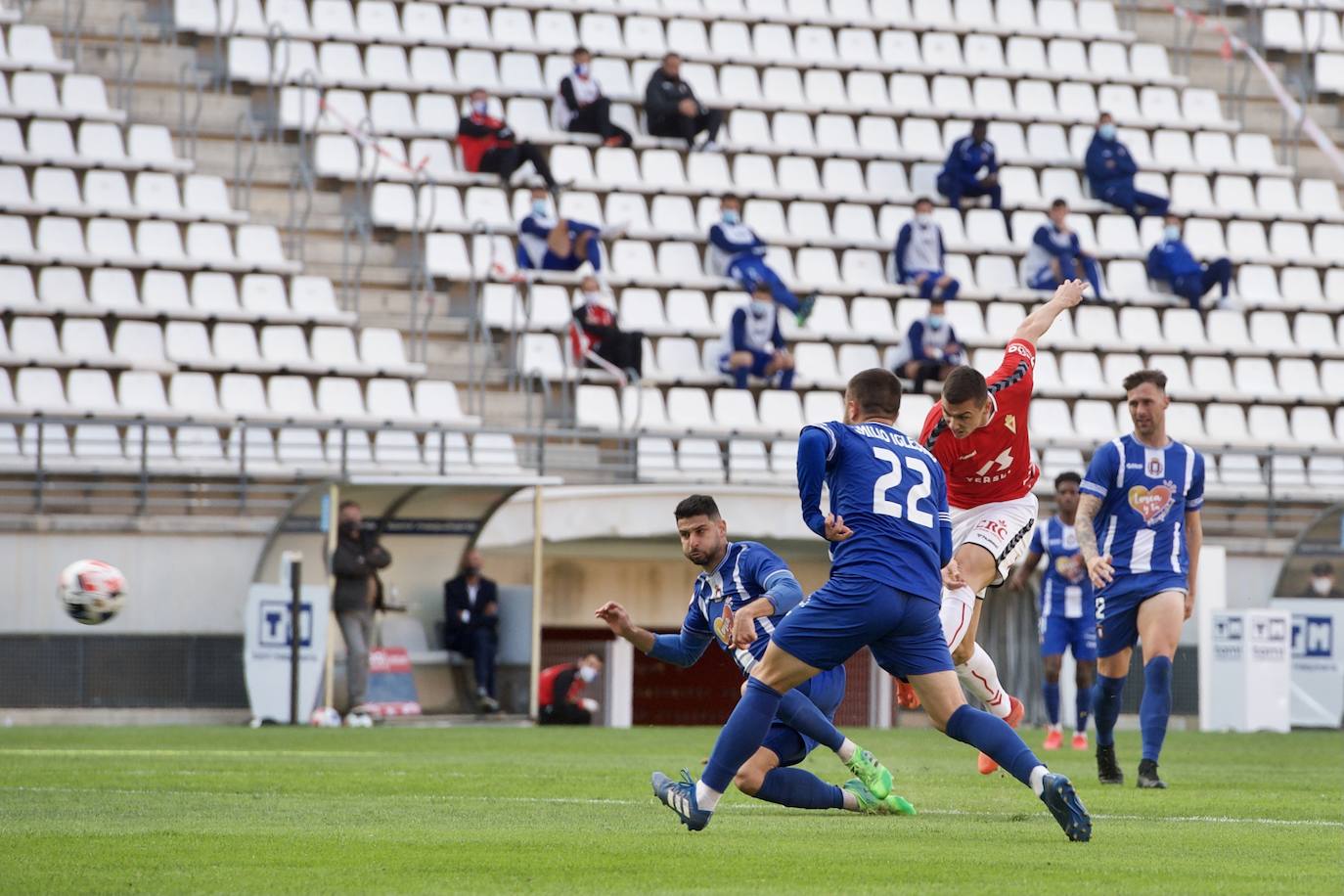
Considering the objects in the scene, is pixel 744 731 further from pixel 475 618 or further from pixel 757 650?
pixel 475 618

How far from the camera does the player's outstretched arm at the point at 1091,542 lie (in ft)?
35.9

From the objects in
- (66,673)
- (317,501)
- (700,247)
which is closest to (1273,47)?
(700,247)

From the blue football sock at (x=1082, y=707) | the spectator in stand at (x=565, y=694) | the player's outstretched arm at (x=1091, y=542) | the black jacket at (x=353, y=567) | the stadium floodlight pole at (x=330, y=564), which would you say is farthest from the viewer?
the spectator in stand at (x=565, y=694)

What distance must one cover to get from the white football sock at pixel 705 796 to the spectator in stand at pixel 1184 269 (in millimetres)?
20567

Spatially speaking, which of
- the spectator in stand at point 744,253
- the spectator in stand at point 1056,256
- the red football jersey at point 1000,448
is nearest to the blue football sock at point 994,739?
the red football jersey at point 1000,448

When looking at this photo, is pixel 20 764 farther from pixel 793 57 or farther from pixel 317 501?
pixel 793 57

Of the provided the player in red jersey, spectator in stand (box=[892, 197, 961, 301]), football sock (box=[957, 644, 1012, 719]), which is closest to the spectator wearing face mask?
spectator in stand (box=[892, 197, 961, 301])

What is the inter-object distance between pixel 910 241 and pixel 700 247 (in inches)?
103

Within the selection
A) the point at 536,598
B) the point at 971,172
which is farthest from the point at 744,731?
the point at 971,172

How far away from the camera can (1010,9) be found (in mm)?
30781

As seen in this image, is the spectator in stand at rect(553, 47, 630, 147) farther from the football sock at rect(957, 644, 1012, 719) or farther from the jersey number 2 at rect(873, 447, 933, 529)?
the jersey number 2 at rect(873, 447, 933, 529)

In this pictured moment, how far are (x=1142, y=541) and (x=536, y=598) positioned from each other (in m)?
10.5

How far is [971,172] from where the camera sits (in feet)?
89.6

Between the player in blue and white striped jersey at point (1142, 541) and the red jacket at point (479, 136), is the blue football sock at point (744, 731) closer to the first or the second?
the player in blue and white striped jersey at point (1142, 541)
